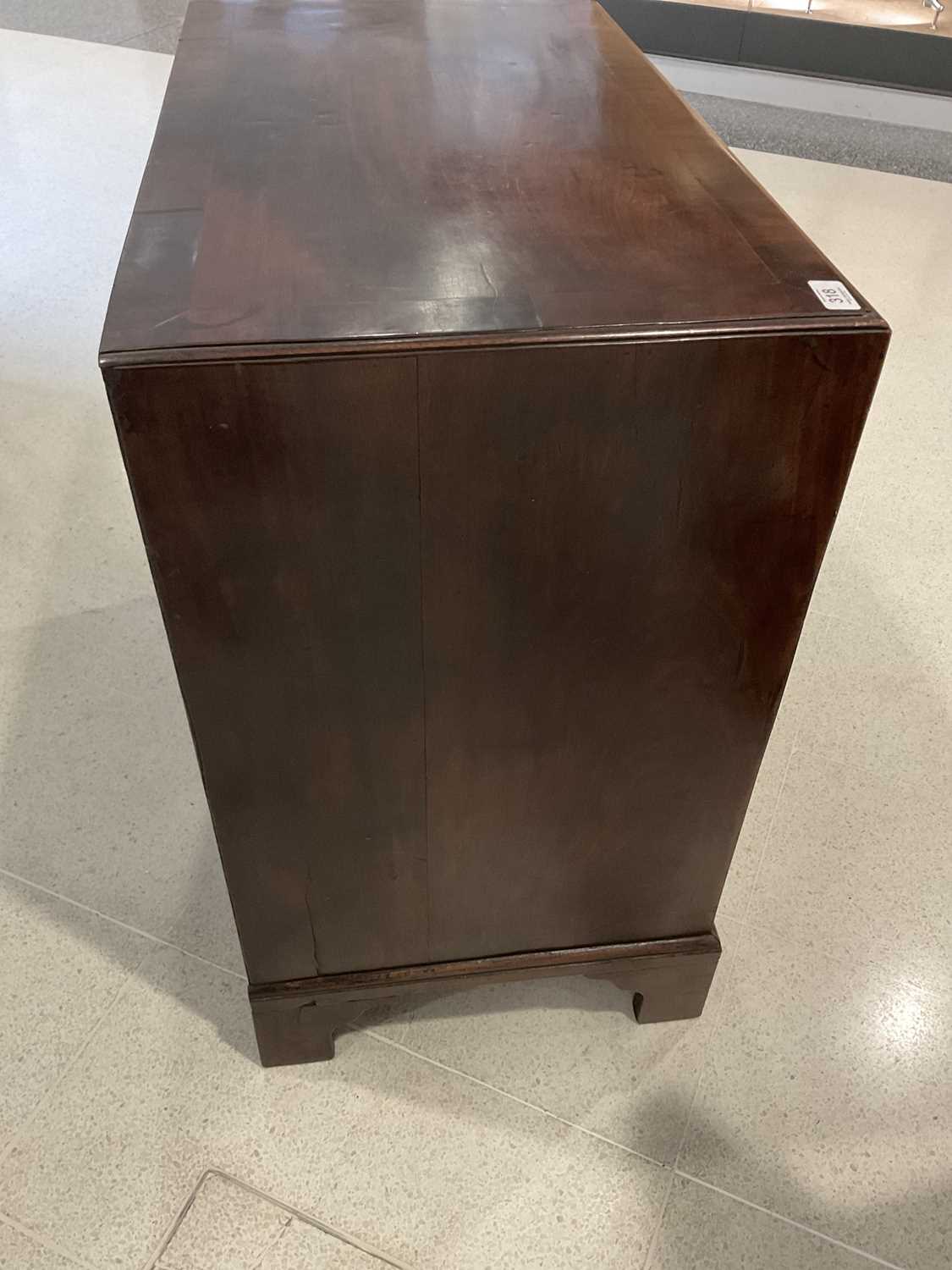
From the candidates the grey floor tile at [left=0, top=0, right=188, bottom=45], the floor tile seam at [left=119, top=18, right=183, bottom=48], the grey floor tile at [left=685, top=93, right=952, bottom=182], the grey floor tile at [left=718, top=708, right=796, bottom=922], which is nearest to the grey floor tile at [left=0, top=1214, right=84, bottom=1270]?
the grey floor tile at [left=718, top=708, right=796, bottom=922]

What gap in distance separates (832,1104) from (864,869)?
0.31 metres

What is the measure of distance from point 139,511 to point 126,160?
290 cm

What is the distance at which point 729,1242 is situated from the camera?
969 mm

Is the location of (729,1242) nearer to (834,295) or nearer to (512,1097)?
(512,1097)

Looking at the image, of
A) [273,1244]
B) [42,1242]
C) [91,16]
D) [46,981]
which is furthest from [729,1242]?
[91,16]

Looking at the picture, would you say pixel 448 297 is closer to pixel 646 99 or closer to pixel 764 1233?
pixel 646 99

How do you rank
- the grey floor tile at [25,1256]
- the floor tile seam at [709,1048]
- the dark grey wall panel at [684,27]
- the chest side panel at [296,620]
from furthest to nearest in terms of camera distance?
1. the dark grey wall panel at [684,27]
2. the floor tile seam at [709,1048]
3. the grey floor tile at [25,1256]
4. the chest side panel at [296,620]

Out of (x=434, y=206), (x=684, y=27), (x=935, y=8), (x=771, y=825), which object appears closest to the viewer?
(x=434, y=206)

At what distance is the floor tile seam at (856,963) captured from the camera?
3.85 ft

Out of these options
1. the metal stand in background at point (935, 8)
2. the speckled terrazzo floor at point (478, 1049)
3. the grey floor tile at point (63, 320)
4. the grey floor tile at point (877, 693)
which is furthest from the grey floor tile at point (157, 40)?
the grey floor tile at point (877, 693)

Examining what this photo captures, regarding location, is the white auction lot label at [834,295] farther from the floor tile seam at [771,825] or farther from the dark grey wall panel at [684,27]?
the dark grey wall panel at [684,27]

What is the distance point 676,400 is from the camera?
2.14ft

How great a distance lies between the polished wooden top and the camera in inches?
25.3

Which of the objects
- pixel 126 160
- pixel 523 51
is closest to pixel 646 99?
pixel 523 51
